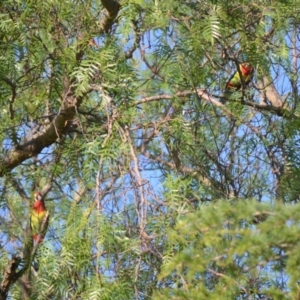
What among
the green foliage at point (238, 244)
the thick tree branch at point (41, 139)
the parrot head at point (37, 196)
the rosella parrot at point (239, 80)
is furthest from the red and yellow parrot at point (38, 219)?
the green foliage at point (238, 244)

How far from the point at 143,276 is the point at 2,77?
87 cm

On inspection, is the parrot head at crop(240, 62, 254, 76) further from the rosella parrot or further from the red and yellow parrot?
the red and yellow parrot

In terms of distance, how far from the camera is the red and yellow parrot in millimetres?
3268

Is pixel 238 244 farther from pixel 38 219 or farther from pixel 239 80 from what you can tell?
pixel 239 80

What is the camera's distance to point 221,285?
2.17 meters

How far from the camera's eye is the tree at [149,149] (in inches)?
85.2

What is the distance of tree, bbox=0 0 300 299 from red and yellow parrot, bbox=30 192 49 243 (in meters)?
0.05

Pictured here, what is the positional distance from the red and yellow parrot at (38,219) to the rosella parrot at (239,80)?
811mm

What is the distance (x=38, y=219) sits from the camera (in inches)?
138

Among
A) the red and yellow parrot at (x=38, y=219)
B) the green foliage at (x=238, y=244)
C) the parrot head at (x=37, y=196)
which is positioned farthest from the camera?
the parrot head at (x=37, y=196)

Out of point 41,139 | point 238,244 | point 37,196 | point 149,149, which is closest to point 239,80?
point 149,149

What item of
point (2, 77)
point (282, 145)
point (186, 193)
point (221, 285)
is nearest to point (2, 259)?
point (2, 77)

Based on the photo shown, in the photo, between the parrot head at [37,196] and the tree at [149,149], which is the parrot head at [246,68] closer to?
the tree at [149,149]

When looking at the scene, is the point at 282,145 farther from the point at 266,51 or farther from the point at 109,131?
the point at 109,131
